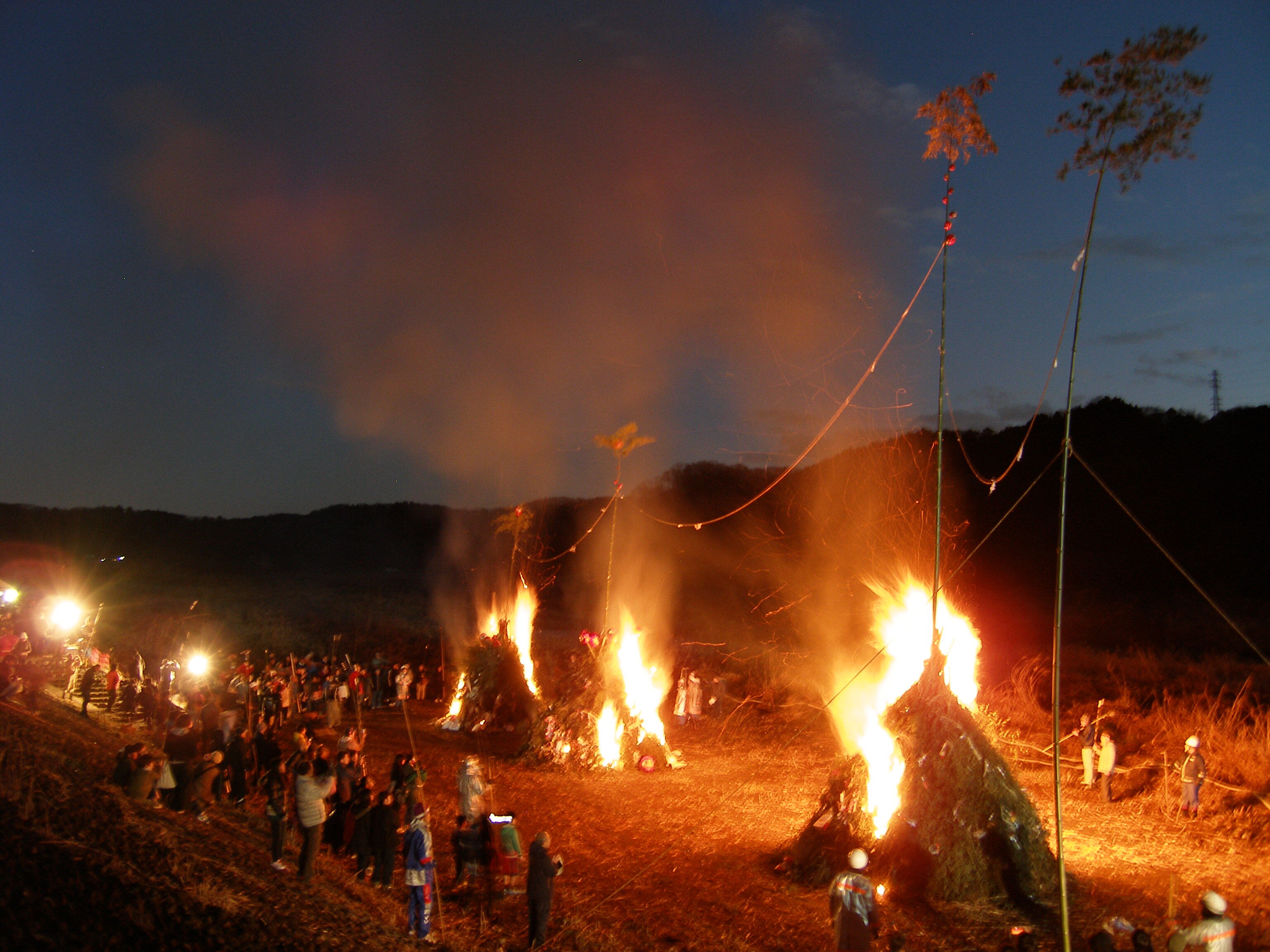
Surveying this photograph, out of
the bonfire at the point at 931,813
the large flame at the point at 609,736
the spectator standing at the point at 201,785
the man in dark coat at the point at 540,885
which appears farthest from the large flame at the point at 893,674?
the spectator standing at the point at 201,785

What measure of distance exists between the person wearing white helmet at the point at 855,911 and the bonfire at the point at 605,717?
1004cm

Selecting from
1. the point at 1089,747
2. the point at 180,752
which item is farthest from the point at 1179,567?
the point at 180,752

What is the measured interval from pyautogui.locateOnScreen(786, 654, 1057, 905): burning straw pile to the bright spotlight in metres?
28.1

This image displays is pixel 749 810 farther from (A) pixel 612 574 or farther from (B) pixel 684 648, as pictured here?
(B) pixel 684 648

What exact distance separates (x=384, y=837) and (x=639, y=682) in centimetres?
934

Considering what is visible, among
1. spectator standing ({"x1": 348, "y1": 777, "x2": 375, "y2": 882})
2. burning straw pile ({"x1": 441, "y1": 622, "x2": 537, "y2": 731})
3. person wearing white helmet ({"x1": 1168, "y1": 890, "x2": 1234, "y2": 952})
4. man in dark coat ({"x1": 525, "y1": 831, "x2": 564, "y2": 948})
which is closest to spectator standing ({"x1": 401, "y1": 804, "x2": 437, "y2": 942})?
man in dark coat ({"x1": 525, "y1": 831, "x2": 564, "y2": 948})

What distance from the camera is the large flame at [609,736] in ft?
56.2

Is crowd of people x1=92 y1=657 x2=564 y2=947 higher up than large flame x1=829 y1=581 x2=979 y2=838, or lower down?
lower down

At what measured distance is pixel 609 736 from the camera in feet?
57.0

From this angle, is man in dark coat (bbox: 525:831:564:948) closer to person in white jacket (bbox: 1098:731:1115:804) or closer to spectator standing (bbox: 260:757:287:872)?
spectator standing (bbox: 260:757:287:872)

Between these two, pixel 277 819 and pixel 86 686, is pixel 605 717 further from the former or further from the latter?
pixel 86 686

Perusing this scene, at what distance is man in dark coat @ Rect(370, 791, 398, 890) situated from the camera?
378 inches

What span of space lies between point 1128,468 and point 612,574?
42258 millimetres

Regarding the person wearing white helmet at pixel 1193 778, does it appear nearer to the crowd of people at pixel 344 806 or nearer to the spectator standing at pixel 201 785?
the crowd of people at pixel 344 806
